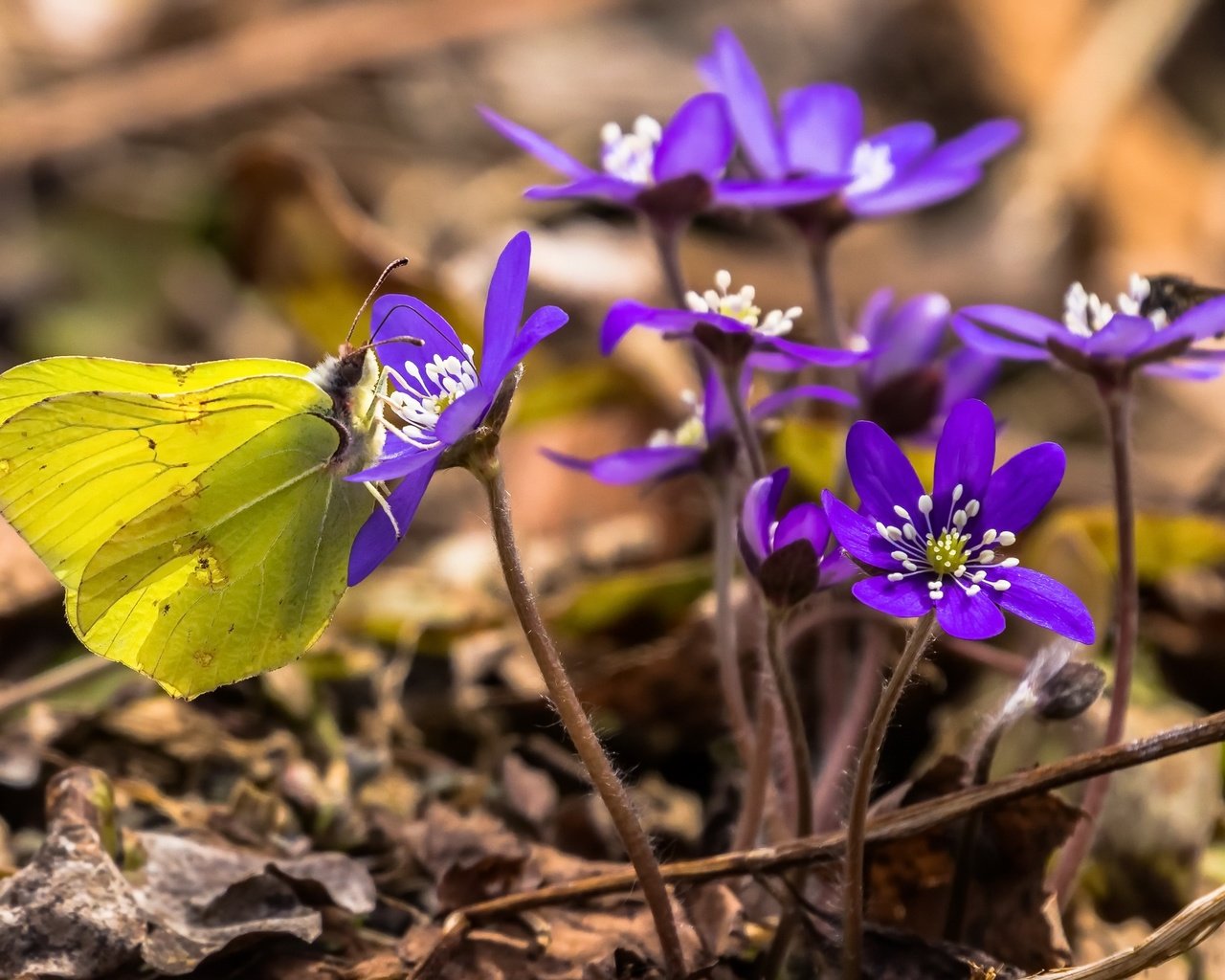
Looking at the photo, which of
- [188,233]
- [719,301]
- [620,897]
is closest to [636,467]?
[719,301]

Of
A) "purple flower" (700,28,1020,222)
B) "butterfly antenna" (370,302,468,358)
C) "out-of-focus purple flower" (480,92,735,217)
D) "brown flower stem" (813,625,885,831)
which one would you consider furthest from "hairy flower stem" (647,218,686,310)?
"brown flower stem" (813,625,885,831)

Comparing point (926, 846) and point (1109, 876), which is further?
point (1109, 876)

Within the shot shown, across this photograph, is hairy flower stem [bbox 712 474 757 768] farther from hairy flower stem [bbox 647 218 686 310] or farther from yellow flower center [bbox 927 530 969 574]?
yellow flower center [bbox 927 530 969 574]

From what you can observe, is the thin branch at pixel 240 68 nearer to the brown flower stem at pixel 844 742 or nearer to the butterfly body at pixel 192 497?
the butterfly body at pixel 192 497

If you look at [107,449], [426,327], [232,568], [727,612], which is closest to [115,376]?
[107,449]

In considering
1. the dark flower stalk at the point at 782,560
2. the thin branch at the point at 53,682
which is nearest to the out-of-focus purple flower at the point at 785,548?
the dark flower stalk at the point at 782,560

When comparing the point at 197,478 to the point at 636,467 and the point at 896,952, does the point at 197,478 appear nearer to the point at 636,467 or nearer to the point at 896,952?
the point at 636,467

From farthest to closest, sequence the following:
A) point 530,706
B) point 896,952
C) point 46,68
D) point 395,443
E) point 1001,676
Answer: point 46,68
point 530,706
point 1001,676
point 395,443
point 896,952
